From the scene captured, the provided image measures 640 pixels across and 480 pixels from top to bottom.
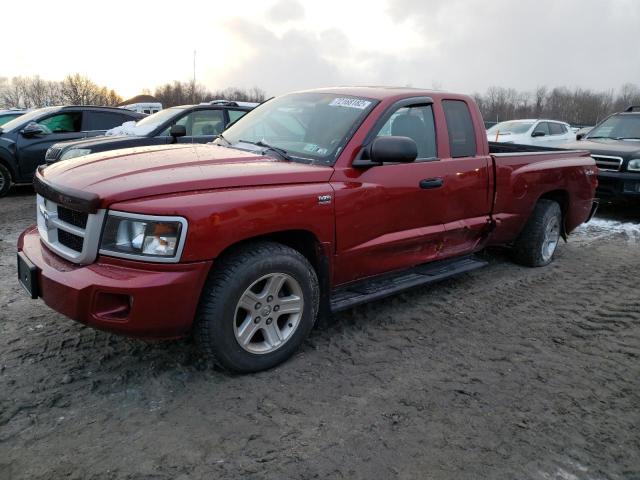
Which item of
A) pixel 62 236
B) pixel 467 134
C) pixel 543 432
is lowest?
pixel 543 432

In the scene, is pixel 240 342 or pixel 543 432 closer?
pixel 543 432

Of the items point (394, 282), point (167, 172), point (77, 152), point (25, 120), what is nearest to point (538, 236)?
point (394, 282)

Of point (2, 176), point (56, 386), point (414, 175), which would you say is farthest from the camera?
point (2, 176)

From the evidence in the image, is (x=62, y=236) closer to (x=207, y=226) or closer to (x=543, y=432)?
(x=207, y=226)

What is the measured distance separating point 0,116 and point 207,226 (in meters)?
14.7

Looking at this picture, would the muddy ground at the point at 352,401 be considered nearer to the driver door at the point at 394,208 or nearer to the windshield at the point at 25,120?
the driver door at the point at 394,208

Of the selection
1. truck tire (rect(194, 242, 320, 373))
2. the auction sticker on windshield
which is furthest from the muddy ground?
the auction sticker on windshield

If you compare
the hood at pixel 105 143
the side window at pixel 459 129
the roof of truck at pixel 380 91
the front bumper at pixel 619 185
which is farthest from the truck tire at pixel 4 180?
the front bumper at pixel 619 185

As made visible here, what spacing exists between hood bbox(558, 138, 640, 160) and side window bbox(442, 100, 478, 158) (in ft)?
13.7

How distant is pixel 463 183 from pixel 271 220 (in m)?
2.05

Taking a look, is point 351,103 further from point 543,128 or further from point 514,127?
point 543,128

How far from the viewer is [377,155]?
347 cm

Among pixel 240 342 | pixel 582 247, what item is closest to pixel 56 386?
pixel 240 342

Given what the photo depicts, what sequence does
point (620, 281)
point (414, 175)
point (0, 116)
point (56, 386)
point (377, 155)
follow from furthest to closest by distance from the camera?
point (0, 116) → point (620, 281) → point (414, 175) → point (377, 155) → point (56, 386)
